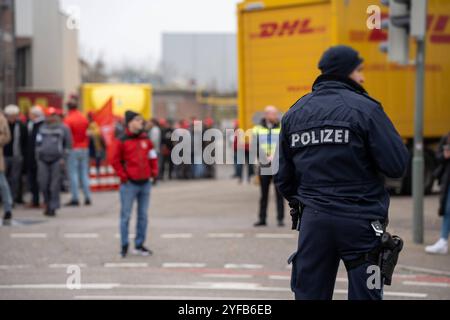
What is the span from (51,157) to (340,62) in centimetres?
1026

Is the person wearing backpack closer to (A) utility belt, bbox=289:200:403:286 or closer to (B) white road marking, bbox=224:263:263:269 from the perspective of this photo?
(B) white road marking, bbox=224:263:263:269

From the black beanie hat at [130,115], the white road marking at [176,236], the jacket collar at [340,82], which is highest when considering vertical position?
the jacket collar at [340,82]

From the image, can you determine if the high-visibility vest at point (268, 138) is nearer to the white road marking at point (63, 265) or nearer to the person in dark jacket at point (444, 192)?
the person in dark jacket at point (444, 192)

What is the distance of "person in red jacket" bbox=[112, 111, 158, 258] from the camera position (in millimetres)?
10312

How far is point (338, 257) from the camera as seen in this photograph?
493cm

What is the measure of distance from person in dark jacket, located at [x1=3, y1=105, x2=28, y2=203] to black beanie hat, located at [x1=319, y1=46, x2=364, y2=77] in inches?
465

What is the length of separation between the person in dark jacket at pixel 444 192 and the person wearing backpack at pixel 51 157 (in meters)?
6.84

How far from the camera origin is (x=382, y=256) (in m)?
4.87

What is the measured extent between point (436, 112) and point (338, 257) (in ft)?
43.5

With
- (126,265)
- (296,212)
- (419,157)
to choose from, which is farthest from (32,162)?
Result: (296,212)

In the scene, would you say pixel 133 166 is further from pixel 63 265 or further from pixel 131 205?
pixel 63 265

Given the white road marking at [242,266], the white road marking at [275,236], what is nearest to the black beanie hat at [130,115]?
the white road marking at [242,266]

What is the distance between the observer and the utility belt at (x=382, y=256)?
484cm

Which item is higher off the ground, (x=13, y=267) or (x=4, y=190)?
(x=4, y=190)
